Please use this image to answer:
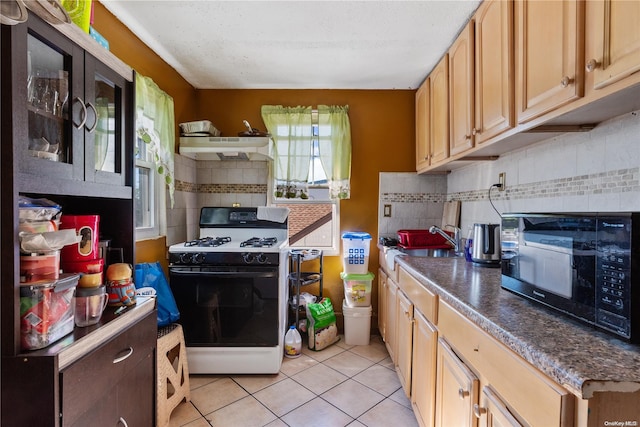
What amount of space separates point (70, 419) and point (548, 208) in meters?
2.04

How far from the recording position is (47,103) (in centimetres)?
98

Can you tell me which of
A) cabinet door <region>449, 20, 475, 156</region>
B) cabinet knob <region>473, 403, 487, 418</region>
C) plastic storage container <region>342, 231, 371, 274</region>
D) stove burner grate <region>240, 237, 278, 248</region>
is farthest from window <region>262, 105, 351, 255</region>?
cabinet knob <region>473, 403, 487, 418</region>

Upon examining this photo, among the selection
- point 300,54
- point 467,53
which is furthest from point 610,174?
point 300,54

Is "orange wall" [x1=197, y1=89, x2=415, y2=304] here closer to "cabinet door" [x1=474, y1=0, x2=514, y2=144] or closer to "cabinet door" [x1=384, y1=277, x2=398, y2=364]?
"cabinet door" [x1=384, y1=277, x2=398, y2=364]

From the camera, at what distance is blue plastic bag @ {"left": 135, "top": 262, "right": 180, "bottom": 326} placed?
1.98m

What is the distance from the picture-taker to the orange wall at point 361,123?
298 centimetres

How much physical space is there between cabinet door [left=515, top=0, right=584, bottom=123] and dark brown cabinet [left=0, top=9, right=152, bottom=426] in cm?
161

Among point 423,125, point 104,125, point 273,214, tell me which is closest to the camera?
point 104,125

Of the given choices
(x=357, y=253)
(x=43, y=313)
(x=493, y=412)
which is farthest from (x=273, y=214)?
(x=493, y=412)

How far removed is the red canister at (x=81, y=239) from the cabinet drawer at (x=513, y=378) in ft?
4.54

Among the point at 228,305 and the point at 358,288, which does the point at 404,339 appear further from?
the point at 228,305

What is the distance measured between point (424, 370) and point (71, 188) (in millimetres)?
1689

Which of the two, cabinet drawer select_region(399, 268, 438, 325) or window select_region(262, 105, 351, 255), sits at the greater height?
window select_region(262, 105, 351, 255)

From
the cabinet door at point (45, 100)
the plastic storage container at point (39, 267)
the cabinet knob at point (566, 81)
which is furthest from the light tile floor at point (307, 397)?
the cabinet knob at point (566, 81)
